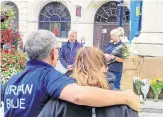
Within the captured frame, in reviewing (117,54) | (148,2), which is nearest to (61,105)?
(117,54)

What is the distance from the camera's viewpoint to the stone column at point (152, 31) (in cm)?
849

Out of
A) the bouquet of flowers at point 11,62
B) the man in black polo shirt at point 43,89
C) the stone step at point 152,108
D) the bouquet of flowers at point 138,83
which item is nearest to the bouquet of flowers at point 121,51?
the bouquet of flowers at point 138,83

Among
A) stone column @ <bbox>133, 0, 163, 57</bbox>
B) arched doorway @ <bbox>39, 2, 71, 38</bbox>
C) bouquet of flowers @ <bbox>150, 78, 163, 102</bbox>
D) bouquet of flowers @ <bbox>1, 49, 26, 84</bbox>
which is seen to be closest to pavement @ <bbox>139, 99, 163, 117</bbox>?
bouquet of flowers @ <bbox>150, 78, 163, 102</bbox>

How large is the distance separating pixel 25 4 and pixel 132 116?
26.7m

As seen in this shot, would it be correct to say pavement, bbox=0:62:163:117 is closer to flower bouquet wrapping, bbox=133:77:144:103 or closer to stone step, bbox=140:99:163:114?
stone step, bbox=140:99:163:114

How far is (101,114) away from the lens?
193 centimetres

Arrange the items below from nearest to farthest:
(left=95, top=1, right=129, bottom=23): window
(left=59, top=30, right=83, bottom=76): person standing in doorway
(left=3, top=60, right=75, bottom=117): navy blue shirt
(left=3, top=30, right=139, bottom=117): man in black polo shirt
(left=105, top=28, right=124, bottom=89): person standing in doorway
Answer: (left=3, top=30, right=139, bottom=117): man in black polo shirt
(left=3, top=60, right=75, bottom=117): navy blue shirt
(left=59, top=30, right=83, bottom=76): person standing in doorway
(left=105, top=28, right=124, bottom=89): person standing in doorway
(left=95, top=1, right=129, bottom=23): window

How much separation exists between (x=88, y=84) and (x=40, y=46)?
0.40 m

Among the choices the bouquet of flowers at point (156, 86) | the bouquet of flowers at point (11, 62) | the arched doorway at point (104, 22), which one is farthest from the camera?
the arched doorway at point (104, 22)

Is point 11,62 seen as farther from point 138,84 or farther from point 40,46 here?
point 40,46

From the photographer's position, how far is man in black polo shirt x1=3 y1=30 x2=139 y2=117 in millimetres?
1911

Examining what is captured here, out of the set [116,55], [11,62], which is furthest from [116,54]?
[11,62]

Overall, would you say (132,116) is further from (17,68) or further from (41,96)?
(17,68)

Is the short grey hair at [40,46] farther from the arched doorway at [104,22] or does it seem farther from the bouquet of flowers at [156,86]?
the arched doorway at [104,22]
